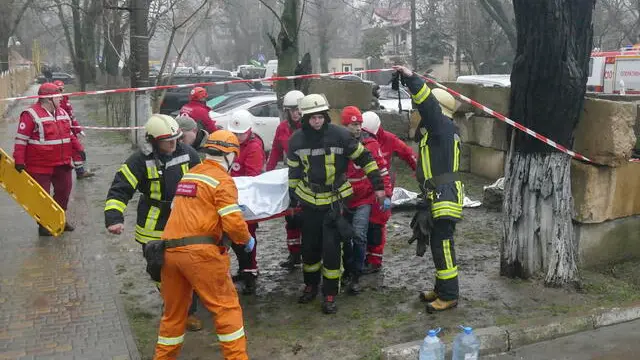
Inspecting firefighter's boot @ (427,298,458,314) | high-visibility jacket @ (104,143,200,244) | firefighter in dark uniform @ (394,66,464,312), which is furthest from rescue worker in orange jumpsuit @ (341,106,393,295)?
high-visibility jacket @ (104,143,200,244)

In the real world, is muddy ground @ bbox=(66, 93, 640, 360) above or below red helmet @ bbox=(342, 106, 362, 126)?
below

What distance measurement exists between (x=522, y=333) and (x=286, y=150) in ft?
9.01

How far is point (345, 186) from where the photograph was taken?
557 centimetres

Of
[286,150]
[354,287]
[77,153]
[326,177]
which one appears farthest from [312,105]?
[77,153]

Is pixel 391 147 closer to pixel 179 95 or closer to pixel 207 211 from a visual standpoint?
pixel 207 211

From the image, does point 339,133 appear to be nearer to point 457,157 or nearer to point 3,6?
point 457,157

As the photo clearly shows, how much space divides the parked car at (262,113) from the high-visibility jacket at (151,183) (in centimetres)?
944

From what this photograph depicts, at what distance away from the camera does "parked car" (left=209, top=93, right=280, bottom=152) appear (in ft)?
48.3

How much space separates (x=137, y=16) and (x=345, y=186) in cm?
895

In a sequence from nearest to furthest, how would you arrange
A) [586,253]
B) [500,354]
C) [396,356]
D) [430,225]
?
[396,356], [500,354], [430,225], [586,253]

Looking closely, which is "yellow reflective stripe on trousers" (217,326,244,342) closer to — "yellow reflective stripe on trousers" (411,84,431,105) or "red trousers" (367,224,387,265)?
"yellow reflective stripe on trousers" (411,84,431,105)

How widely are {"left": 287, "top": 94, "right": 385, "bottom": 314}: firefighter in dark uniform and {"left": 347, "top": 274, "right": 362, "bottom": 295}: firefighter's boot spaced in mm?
410

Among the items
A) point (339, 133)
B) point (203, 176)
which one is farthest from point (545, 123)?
point (203, 176)

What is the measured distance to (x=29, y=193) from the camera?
292 inches
